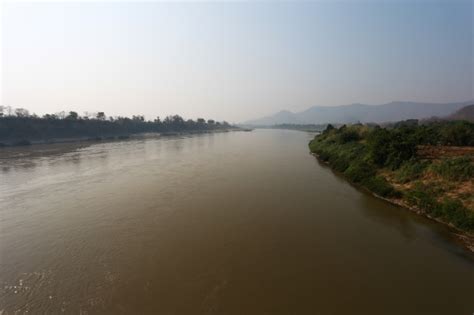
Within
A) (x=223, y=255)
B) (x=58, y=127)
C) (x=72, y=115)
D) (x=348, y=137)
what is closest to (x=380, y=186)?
(x=223, y=255)

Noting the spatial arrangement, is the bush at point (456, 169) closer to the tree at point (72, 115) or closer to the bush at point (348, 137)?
the bush at point (348, 137)

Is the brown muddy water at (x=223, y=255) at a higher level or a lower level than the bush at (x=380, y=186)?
lower

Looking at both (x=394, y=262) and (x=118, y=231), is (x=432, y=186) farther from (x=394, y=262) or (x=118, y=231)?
(x=118, y=231)

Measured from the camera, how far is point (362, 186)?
15.4 m

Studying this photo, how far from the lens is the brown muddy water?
18.5ft

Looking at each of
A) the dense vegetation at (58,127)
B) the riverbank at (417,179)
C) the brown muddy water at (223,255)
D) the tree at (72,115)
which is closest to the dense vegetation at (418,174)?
the riverbank at (417,179)

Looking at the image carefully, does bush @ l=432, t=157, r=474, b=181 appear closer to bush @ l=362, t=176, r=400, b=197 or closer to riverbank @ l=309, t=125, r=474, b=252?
riverbank @ l=309, t=125, r=474, b=252

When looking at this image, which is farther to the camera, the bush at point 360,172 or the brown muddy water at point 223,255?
the bush at point 360,172

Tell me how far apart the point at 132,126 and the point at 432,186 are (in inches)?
3365

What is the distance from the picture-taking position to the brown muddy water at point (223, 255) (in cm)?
565

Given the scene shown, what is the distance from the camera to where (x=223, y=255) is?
7.64 metres

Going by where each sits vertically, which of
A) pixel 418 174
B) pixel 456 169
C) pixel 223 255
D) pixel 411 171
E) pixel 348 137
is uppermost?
pixel 348 137

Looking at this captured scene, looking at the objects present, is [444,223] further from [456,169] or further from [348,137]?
[348,137]

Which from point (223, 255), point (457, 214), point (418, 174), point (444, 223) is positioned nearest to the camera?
point (223, 255)
